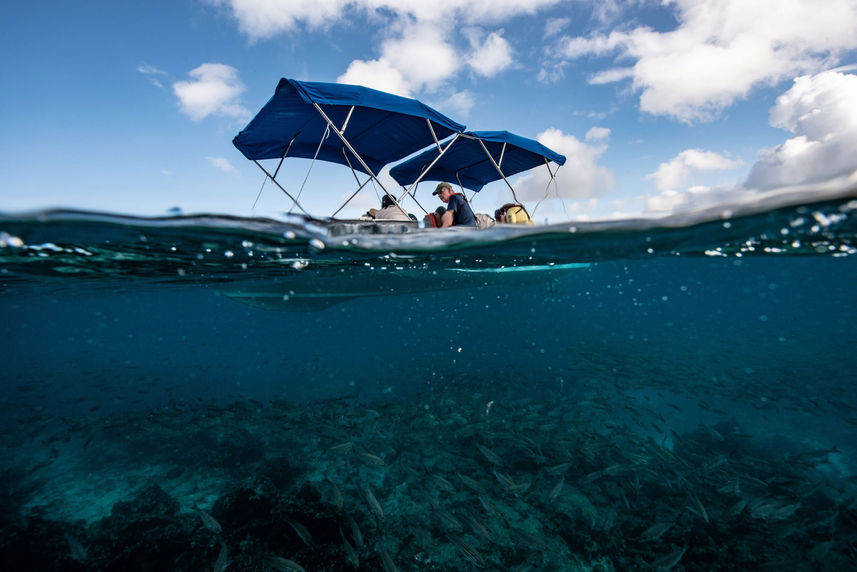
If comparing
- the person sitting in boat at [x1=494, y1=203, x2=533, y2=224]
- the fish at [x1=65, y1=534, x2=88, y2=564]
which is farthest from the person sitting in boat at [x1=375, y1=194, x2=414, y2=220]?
the fish at [x1=65, y1=534, x2=88, y2=564]

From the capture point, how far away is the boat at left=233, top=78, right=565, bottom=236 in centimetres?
659

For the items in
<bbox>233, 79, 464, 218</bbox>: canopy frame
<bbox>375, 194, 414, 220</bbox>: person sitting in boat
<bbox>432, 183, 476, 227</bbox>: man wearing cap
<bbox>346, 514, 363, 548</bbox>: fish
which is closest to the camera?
<bbox>346, 514, 363, 548</bbox>: fish

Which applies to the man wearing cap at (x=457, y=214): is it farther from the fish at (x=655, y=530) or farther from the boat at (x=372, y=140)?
the fish at (x=655, y=530)

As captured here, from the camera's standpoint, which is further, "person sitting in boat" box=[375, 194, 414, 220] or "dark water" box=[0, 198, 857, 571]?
"person sitting in boat" box=[375, 194, 414, 220]

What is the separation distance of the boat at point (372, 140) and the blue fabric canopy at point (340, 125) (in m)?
0.02

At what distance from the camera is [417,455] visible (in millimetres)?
7457

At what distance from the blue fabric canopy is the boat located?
0.02m

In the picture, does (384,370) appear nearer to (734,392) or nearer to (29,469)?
(29,469)

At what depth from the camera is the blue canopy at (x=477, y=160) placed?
863cm

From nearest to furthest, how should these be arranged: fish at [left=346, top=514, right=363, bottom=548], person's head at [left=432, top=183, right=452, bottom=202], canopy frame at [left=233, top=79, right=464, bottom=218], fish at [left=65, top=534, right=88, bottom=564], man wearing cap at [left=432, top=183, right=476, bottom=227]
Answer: fish at [left=346, top=514, right=363, bottom=548] → fish at [left=65, top=534, right=88, bottom=564] → canopy frame at [left=233, top=79, right=464, bottom=218] → man wearing cap at [left=432, top=183, right=476, bottom=227] → person's head at [left=432, top=183, right=452, bottom=202]

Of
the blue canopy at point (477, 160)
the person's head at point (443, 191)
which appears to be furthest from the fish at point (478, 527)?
the blue canopy at point (477, 160)

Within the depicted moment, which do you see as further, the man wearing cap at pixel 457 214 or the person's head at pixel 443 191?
the person's head at pixel 443 191

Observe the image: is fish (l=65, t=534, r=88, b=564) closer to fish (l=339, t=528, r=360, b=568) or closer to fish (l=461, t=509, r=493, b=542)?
fish (l=339, t=528, r=360, b=568)

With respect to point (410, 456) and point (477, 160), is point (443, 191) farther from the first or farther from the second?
point (410, 456)
